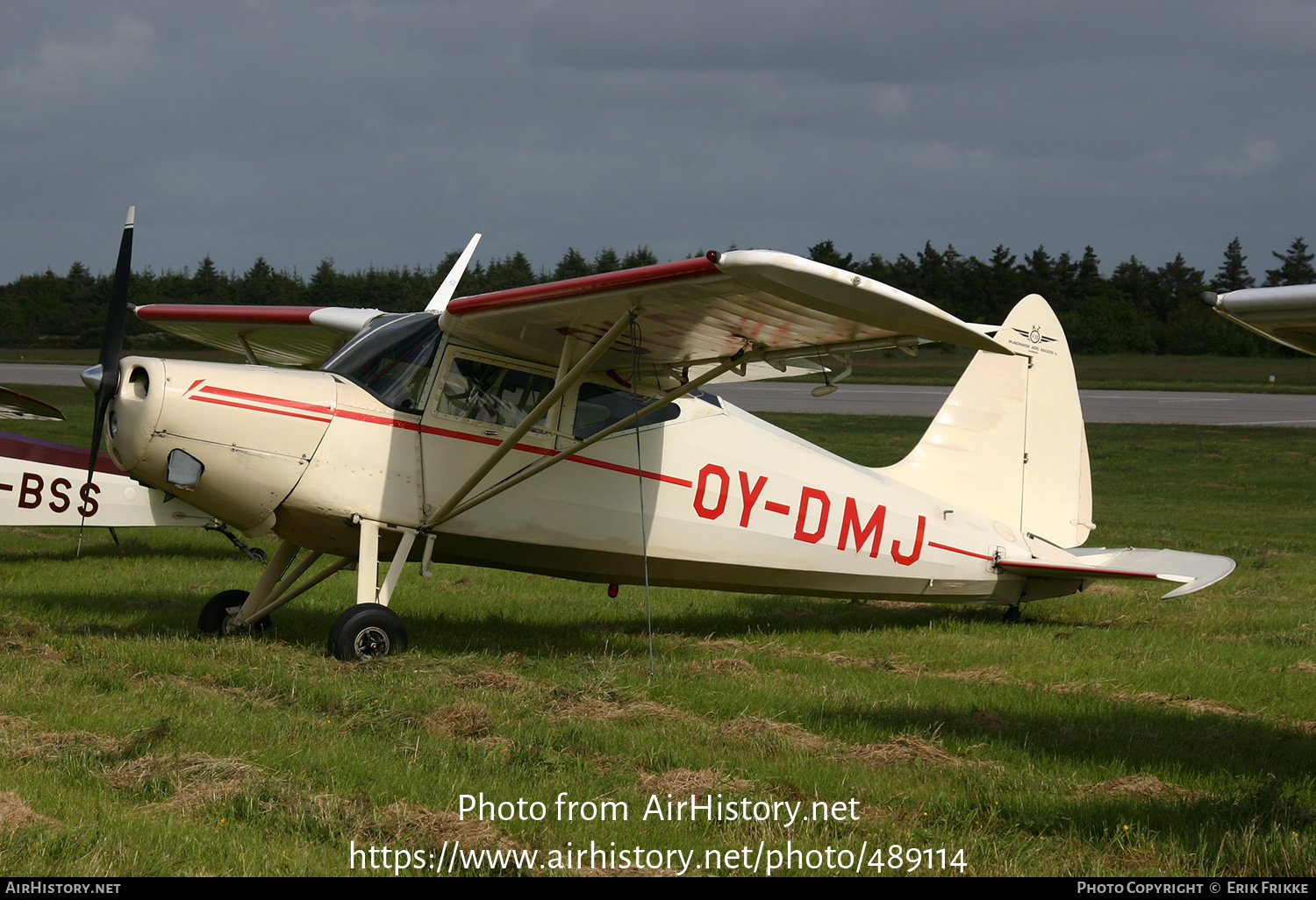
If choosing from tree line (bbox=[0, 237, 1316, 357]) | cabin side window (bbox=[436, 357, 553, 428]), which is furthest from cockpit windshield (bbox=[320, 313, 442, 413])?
tree line (bbox=[0, 237, 1316, 357])

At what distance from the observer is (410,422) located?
806 centimetres

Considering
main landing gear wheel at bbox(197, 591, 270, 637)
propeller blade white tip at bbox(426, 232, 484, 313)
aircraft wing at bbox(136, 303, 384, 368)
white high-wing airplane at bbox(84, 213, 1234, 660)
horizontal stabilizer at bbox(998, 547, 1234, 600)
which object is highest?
propeller blade white tip at bbox(426, 232, 484, 313)

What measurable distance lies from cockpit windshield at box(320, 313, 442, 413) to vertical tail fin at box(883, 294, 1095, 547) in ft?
15.0

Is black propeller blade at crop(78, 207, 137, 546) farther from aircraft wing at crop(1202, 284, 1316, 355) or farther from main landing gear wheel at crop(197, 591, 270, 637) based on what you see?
aircraft wing at crop(1202, 284, 1316, 355)

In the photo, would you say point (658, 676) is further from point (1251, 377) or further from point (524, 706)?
point (1251, 377)

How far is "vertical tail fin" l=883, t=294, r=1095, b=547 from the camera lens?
34.1 feet

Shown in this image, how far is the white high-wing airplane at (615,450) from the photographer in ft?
23.9

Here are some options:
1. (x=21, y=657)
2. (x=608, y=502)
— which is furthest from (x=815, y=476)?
(x=21, y=657)

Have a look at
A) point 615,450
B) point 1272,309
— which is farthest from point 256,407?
point 1272,309

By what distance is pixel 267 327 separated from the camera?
402 inches

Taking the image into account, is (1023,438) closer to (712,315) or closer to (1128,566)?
(1128,566)

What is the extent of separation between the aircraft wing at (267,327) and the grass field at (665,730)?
238cm

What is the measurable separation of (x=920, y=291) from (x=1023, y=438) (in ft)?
224

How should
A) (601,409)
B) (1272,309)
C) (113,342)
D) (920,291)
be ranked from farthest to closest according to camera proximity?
(920,291) → (601,409) → (113,342) → (1272,309)
